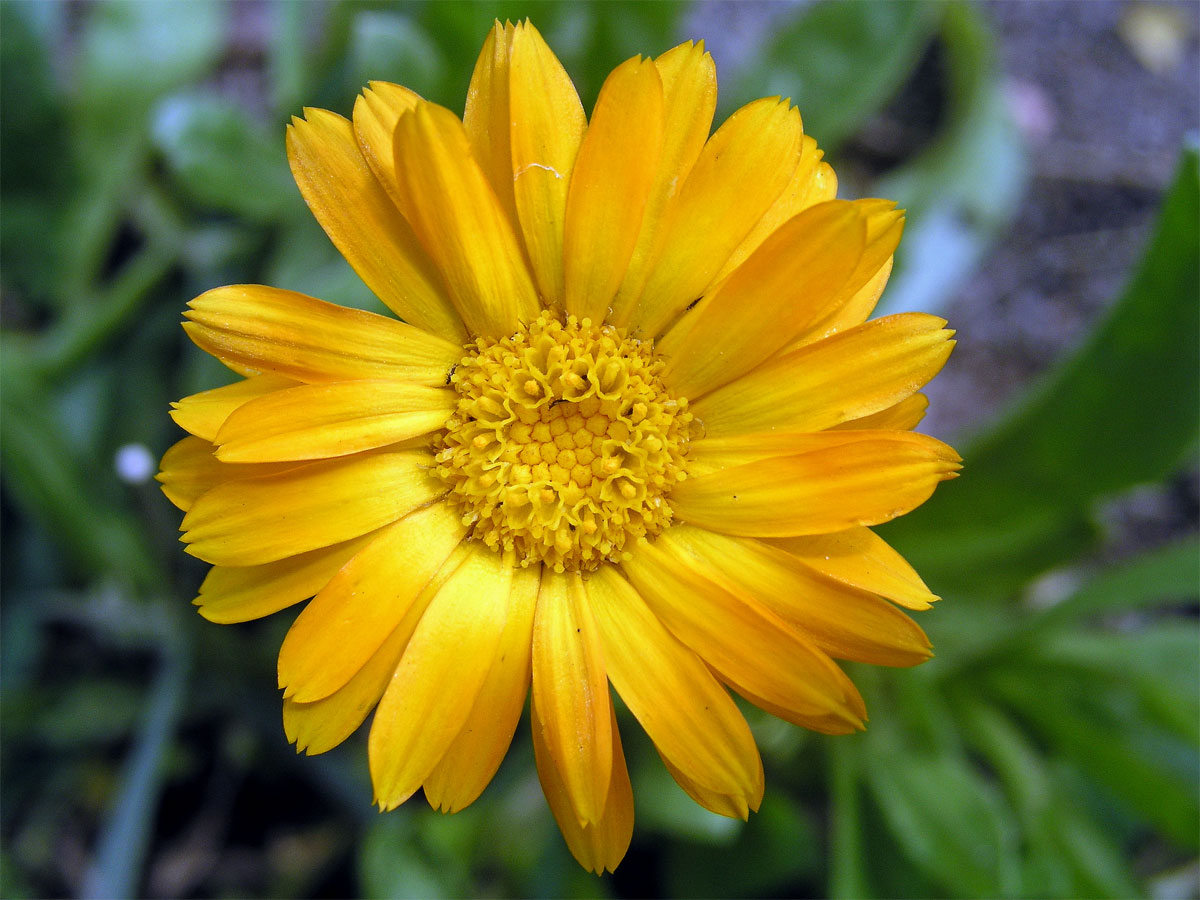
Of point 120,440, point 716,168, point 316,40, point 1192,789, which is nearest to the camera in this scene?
point 716,168

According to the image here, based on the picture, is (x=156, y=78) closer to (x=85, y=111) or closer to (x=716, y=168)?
(x=85, y=111)

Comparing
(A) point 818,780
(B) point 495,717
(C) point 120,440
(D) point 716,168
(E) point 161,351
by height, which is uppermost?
(D) point 716,168

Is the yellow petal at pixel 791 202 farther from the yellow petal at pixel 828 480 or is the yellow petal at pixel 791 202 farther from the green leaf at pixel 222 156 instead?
the green leaf at pixel 222 156

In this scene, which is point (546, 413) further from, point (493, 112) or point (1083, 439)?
point (1083, 439)

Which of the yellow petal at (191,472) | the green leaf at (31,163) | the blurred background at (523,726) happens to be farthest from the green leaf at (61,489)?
the yellow petal at (191,472)

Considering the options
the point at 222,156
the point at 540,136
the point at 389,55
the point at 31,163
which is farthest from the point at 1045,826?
the point at 31,163

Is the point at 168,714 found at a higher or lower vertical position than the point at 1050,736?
lower

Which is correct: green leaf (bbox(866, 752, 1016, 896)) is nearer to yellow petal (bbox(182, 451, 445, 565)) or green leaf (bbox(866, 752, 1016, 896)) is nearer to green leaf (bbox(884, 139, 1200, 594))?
green leaf (bbox(884, 139, 1200, 594))

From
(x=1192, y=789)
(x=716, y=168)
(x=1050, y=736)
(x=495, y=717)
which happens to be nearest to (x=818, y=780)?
(x=1050, y=736)
